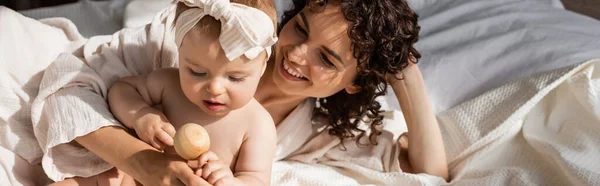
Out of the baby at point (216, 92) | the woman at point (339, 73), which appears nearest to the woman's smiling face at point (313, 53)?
the woman at point (339, 73)

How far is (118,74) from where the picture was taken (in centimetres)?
147

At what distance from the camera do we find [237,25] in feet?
3.80

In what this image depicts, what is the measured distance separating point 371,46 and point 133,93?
0.44 m

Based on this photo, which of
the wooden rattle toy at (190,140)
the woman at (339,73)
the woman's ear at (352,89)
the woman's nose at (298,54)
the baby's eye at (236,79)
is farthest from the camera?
the woman's ear at (352,89)

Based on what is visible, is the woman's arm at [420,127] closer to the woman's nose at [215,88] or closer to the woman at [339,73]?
the woman at [339,73]

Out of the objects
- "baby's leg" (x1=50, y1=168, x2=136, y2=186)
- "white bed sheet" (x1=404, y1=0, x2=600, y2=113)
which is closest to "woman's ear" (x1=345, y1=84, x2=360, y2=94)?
"white bed sheet" (x1=404, y1=0, x2=600, y2=113)

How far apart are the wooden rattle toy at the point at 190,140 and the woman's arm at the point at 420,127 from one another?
0.63m

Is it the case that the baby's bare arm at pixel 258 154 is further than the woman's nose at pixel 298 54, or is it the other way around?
the woman's nose at pixel 298 54

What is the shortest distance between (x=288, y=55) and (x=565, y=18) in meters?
1.04

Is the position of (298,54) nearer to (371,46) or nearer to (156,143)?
(371,46)

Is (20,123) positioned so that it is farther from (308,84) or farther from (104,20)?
(104,20)

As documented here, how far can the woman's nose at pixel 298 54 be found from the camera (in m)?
1.44

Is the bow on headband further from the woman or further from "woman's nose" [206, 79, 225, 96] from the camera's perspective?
the woman

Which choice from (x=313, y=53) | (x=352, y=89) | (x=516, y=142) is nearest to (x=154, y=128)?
(x=313, y=53)
